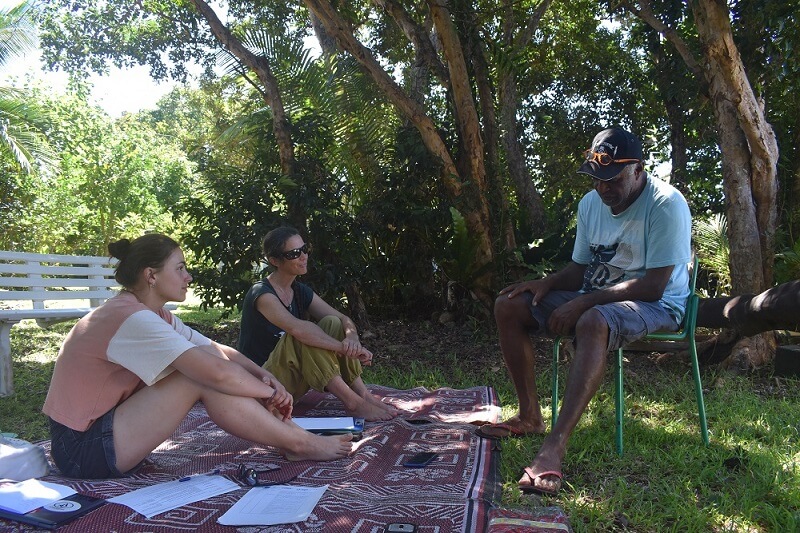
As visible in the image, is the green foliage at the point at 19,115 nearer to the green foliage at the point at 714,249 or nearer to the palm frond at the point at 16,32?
the palm frond at the point at 16,32

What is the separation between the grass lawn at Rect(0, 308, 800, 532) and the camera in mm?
2877

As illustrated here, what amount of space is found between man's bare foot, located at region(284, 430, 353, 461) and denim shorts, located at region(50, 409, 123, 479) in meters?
0.85

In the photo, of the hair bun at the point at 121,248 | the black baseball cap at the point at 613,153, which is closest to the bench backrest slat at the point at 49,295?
the hair bun at the point at 121,248

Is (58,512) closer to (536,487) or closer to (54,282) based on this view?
(536,487)

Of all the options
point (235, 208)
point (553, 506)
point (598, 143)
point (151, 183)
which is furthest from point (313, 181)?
point (151, 183)

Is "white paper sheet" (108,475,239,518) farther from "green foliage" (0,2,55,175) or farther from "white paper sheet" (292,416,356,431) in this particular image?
"green foliage" (0,2,55,175)

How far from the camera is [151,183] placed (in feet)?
56.4

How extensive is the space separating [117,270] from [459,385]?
3.27 m

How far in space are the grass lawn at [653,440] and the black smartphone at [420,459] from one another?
39 cm

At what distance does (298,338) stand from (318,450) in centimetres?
94

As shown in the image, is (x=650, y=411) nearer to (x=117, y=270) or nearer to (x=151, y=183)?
(x=117, y=270)

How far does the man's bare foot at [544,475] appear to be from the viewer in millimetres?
3057

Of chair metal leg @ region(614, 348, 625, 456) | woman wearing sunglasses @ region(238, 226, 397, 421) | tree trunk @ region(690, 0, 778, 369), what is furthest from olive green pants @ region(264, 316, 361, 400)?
tree trunk @ region(690, 0, 778, 369)

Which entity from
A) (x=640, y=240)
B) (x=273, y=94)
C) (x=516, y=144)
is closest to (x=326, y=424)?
(x=640, y=240)
